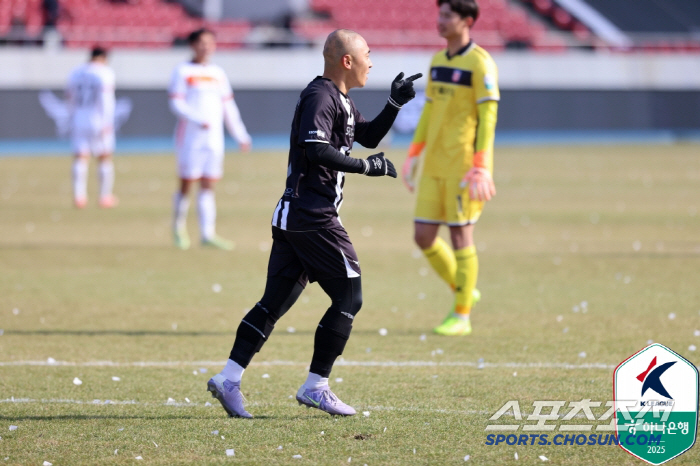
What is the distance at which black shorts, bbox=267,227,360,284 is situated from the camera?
4867mm

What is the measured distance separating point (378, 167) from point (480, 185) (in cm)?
222

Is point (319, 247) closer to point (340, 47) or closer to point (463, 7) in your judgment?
point (340, 47)

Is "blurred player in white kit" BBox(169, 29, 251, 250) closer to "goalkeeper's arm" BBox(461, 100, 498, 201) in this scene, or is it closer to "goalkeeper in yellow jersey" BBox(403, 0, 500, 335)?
"goalkeeper in yellow jersey" BBox(403, 0, 500, 335)

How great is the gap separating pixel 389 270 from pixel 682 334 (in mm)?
4083

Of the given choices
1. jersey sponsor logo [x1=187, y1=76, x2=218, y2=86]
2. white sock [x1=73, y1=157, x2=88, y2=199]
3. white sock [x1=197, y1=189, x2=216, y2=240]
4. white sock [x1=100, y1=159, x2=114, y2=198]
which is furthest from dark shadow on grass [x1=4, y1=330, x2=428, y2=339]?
white sock [x1=100, y1=159, x2=114, y2=198]

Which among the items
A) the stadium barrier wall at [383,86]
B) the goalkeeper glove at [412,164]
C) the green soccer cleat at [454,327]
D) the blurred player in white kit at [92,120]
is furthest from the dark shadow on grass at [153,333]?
the stadium barrier wall at [383,86]

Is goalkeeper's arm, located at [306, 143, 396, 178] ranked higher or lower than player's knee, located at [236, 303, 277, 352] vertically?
higher

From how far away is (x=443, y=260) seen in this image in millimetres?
7484

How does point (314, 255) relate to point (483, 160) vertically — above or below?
below

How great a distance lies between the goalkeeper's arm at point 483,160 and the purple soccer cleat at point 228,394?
275 centimetres

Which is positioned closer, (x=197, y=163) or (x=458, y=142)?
(x=458, y=142)

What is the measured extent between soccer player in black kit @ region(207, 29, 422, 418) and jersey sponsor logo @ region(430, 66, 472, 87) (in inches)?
90.0

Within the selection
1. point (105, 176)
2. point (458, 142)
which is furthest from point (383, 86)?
point (458, 142)

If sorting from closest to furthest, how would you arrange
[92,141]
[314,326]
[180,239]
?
1. [314,326]
2. [180,239]
3. [92,141]
